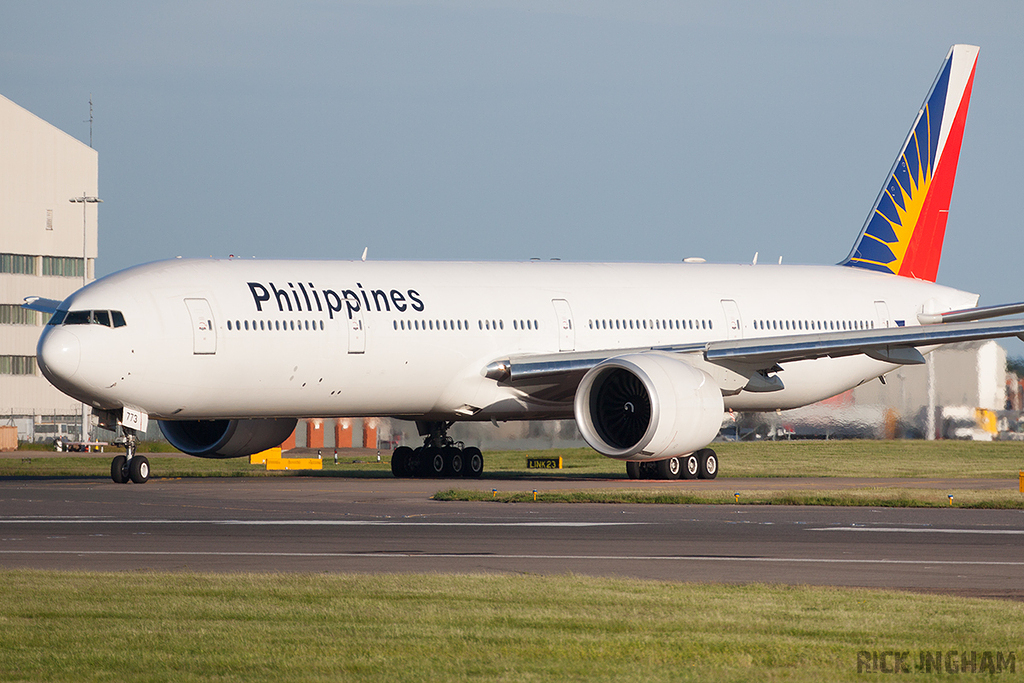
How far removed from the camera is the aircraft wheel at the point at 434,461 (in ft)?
103

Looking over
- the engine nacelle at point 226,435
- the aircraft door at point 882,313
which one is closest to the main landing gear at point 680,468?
the engine nacelle at point 226,435

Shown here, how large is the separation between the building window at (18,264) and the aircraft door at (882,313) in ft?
165

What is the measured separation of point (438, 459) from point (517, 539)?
15414mm

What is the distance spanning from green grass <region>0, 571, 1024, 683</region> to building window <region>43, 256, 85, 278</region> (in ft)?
214

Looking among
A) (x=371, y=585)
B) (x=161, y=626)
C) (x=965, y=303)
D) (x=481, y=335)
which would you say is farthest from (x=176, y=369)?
(x=965, y=303)

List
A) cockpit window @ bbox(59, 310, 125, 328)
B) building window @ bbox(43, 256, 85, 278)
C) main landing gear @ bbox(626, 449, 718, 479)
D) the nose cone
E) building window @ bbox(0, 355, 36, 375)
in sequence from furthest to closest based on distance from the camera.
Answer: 1. building window @ bbox(43, 256, 85, 278)
2. building window @ bbox(0, 355, 36, 375)
3. main landing gear @ bbox(626, 449, 718, 479)
4. cockpit window @ bbox(59, 310, 125, 328)
5. the nose cone

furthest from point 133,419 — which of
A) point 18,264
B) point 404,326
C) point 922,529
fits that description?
point 18,264

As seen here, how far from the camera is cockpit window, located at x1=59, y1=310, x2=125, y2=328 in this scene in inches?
991

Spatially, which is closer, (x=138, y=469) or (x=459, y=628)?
(x=459, y=628)

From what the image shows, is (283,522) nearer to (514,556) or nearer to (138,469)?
(514,556)

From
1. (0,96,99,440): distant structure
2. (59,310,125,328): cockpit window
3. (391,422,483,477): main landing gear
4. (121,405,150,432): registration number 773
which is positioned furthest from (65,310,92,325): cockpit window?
(0,96,99,440): distant structure

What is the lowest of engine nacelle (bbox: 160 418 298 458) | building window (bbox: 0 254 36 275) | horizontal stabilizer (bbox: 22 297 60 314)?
engine nacelle (bbox: 160 418 298 458)

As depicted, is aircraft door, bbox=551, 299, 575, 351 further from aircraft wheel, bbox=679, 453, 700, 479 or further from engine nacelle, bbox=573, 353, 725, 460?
aircraft wheel, bbox=679, 453, 700, 479

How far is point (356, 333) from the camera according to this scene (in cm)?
2741
